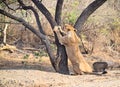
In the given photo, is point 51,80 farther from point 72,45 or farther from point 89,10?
point 89,10

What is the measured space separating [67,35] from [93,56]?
25.5ft

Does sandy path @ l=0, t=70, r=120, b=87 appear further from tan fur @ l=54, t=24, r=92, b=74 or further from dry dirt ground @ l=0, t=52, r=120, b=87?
tan fur @ l=54, t=24, r=92, b=74

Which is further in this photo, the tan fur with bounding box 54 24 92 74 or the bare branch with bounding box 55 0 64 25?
the bare branch with bounding box 55 0 64 25

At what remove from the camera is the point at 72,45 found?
13.9 meters

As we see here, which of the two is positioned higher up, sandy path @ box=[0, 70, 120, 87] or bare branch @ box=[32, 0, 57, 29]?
bare branch @ box=[32, 0, 57, 29]

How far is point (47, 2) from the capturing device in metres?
26.5

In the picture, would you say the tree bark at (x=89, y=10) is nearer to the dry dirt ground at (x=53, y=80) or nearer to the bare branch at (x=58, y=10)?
the bare branch at (x=58, y=10)

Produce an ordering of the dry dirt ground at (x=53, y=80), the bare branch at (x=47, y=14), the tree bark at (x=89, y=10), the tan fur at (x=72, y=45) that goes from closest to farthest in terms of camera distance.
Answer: the dry dirt ground at (x=53, y=80), the tan fur at (x=72, y=45), the bare branch at (x=47, y=14), the tree bark at (x=89, y=10)

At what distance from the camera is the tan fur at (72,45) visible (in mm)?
13781

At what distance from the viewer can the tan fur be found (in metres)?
13.8

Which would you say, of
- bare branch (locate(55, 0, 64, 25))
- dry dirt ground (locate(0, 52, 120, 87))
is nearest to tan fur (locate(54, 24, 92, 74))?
dry dirt ground (locate(0, 52, 120, 87))

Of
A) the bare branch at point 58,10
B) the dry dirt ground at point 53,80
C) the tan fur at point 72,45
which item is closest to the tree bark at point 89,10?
the bare branch at point 58,10

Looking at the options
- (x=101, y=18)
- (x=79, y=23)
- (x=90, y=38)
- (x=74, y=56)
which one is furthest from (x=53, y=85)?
(x=101, y=18)

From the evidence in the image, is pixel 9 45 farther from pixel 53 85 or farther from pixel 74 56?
pixel 53 85
